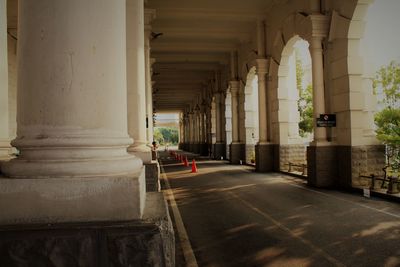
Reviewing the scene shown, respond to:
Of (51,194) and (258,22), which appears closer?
(51,194)

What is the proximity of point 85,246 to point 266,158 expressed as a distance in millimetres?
17438

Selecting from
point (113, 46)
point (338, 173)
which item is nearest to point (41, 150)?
point (113, 46)

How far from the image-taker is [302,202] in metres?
9.77

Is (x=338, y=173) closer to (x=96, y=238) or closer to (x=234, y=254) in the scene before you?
(x=234, y=254)

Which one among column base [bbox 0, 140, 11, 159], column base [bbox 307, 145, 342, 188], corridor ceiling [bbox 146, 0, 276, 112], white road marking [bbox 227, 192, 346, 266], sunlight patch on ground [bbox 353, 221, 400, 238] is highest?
corridor ceiling [bbox 146, 0, 276, 112]

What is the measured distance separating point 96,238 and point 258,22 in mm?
19049

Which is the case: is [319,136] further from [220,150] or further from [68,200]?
[220,150]

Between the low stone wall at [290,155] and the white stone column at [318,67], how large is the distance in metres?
5.23

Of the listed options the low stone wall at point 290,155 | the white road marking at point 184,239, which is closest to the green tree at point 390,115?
the low stone wall at point 290,155

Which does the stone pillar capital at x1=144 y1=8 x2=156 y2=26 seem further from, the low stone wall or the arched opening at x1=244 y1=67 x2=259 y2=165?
the arched opening at x1=244 y1=67 x2=259 y2=165

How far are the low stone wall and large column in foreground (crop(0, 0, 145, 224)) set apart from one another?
16267 mm

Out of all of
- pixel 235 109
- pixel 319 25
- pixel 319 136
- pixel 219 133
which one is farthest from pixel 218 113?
pixel 319 136

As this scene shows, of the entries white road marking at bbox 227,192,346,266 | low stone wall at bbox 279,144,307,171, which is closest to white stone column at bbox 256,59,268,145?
low stone wall at bbox 279,144,307,171

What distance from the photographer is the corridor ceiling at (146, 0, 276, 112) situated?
18.0 metres
